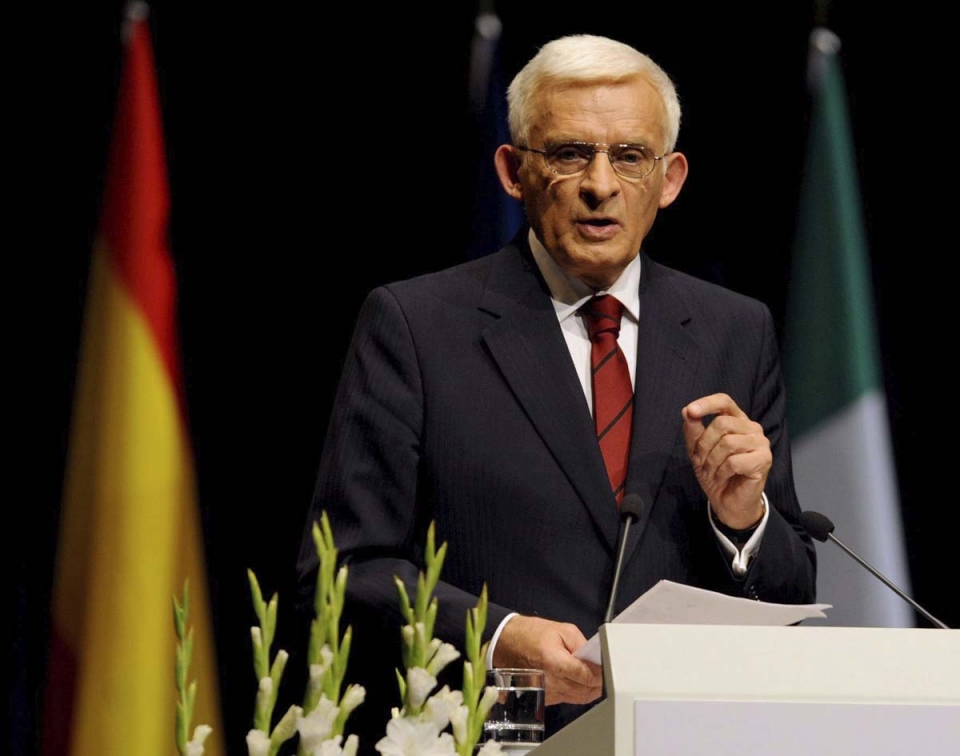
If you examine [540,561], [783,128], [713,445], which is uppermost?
[783,128]

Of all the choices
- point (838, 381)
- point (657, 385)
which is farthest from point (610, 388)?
point (838, 381)

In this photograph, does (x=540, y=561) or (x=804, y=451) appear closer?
(x=540, y=561)

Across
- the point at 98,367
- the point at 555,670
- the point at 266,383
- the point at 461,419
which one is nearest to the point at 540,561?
the point at 461,419

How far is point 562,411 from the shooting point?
216cm

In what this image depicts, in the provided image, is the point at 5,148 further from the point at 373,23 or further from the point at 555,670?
the point at 555,670

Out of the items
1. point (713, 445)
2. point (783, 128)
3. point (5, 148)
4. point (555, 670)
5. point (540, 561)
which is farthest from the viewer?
point (783, 128)

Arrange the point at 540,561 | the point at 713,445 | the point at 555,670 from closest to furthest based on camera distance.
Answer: the point at 555,670, the point at 713,445, the point at 540,561

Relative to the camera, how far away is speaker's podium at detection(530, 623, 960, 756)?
0.95 m

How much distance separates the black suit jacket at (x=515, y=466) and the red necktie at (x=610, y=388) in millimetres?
36

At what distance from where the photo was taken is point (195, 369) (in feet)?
10.6

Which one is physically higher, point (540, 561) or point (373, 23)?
point (373, 23)

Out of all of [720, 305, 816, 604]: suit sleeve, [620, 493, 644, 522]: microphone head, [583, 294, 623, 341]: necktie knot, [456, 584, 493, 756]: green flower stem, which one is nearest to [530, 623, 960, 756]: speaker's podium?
[456, 584, 493, 756]: green flower stem

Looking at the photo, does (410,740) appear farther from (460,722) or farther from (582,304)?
(582,304)

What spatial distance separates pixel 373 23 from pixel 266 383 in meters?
0.85
